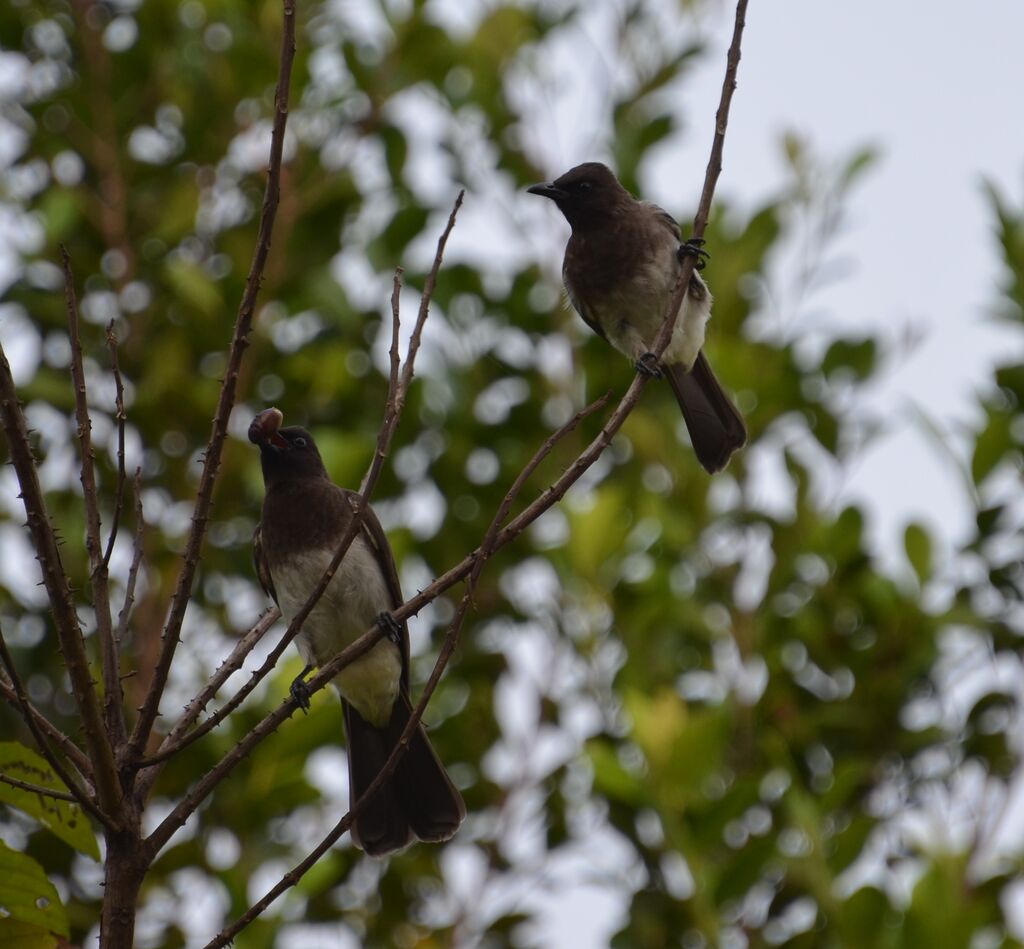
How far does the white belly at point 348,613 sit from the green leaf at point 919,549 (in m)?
1.66

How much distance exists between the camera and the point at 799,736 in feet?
15.0

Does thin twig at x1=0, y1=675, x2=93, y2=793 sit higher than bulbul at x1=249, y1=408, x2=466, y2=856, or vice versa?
bulbul at x1=249, y1=408, x2=466, y2=856

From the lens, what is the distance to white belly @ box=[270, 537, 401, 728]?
4191 millimetres

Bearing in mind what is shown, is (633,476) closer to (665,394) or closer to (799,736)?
(665,394)

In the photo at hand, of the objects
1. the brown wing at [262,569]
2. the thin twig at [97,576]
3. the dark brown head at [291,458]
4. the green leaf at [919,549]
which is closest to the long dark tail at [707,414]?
the green leaf at [919,549]

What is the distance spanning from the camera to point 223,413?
224 centimetres

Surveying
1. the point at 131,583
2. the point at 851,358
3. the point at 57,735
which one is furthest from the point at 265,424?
the point at 851,358

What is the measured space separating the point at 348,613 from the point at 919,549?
6.02 feet

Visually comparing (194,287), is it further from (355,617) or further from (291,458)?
(355,617)

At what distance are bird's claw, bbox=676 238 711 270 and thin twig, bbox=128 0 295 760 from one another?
94cm

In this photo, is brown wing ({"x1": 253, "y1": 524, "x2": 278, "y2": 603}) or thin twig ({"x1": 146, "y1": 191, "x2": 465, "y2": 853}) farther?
brown wing ({"x1": 253, "y1": 524, "x2": 278, "y2": 603})

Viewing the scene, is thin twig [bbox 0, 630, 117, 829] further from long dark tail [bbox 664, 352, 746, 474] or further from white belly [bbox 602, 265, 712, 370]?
white belly [bbox 602, 265, 712, 370]

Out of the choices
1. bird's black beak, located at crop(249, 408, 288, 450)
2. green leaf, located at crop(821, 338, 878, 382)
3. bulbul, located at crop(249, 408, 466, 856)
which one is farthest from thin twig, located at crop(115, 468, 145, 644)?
green leaf, located at crop(821, 338, 878, 382)

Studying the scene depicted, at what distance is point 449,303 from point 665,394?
0.88 meters
